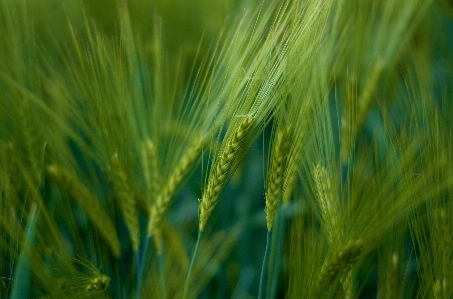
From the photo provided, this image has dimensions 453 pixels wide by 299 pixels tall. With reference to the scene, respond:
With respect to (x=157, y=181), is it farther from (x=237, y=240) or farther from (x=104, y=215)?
(x=237, y=240)

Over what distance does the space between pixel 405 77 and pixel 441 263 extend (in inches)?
9.4

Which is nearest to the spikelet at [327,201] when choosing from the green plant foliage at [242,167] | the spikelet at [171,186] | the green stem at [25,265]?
the green plant foliage at [242,167]

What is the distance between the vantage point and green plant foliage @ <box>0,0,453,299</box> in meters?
0.43

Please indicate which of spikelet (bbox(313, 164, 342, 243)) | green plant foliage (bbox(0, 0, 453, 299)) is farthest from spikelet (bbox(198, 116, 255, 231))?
spikelet (bbox(313, 164, 342, 243))

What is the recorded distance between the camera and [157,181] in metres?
0.48

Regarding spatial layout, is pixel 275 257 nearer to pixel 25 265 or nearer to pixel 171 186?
pixel 171 186

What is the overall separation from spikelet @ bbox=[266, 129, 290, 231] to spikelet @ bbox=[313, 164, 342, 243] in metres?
0.07

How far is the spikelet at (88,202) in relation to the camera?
490 mm

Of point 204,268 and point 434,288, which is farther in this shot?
point 204,268

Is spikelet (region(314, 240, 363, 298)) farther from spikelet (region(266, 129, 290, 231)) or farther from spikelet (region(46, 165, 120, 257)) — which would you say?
spikelet (region(46, 165, 120, 257))

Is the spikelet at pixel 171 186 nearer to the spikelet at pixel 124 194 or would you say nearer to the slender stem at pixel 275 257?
the spikelet at pixel 124 194

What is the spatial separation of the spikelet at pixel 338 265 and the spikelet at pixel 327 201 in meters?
0.02

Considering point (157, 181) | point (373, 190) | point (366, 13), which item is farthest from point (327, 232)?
point (366, 13)

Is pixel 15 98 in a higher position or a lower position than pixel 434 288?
higher
